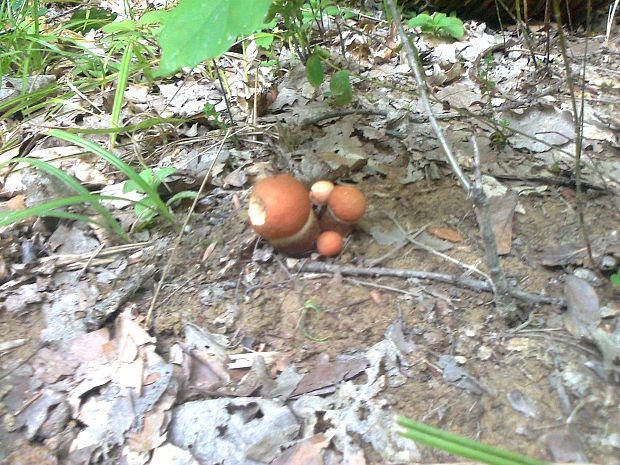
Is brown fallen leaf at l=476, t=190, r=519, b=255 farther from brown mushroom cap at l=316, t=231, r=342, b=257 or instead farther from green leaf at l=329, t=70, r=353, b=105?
green leaf at l=329, t=70, r=353, b=105

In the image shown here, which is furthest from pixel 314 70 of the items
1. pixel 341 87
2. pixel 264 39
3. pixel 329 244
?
pixel 329 244

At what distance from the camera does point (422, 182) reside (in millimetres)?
2305

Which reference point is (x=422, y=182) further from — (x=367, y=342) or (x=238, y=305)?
(x=238, y=305)

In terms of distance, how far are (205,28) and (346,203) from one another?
33.5 inches

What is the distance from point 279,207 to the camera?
5.67 feet

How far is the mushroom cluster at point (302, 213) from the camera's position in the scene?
1741mm

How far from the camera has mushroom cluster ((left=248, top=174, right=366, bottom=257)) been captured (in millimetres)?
1741

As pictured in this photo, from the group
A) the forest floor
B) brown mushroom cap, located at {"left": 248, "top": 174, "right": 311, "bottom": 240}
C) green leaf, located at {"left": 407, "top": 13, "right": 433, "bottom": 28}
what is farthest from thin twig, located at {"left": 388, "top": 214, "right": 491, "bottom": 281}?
green leaf, located at {"left": 407, "top": 13, "right": 433, "bottom": 28}

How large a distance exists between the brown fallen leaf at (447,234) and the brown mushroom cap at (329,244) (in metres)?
0.44

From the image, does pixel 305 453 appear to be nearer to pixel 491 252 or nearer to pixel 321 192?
pixel 491 252

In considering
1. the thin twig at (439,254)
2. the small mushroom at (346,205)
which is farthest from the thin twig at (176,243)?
the thin twig at (439,254)

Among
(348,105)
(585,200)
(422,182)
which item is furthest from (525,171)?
(348,105)

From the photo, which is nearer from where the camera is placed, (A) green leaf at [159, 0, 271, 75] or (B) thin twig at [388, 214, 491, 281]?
(A) green leaf at [159, 0, 271, 75]

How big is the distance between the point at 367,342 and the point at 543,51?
9.30 feet
